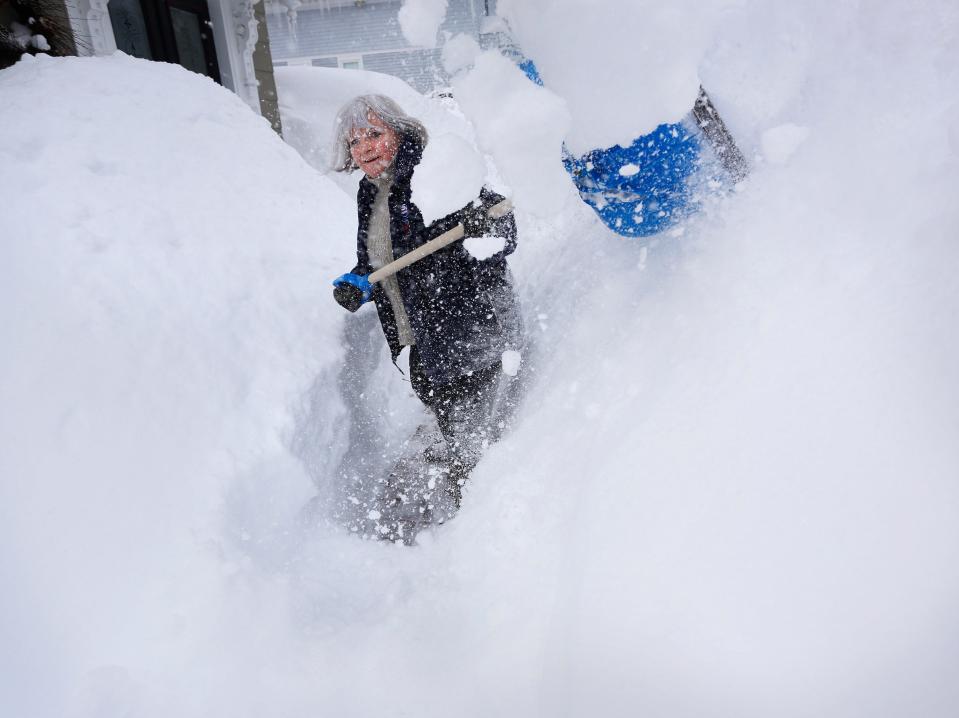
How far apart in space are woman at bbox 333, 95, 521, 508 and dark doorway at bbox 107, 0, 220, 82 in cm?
359

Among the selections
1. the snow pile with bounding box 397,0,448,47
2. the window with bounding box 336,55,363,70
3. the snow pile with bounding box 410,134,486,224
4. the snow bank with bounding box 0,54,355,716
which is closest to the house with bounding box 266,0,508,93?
the window with bounding box 336,55,363,70

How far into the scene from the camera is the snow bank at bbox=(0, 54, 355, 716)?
4.56 ft

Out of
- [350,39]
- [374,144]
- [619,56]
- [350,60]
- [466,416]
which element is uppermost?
[619,56]

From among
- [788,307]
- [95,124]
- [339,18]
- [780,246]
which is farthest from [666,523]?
[339,18]

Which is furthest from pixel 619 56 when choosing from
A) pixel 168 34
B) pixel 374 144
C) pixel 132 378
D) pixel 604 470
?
pixel 168 34

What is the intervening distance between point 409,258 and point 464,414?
2.16 feet

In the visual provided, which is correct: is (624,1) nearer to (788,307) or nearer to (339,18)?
(788,307)

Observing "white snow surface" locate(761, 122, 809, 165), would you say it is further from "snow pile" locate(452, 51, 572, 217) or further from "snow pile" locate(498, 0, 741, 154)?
"snow pile" locate(452, 51, 572, 217)

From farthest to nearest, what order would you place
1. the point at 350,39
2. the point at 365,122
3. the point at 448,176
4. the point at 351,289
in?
the point at 350,39 → the point at 351,289 → the point at 365,122 → the point at 448,176

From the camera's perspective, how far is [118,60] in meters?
3.21

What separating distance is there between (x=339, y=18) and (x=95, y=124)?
8.92 metres

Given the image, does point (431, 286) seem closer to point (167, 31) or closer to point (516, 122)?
point (516, 122)

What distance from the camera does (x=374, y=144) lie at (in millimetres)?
1954

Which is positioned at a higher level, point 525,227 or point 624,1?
point 624,1
